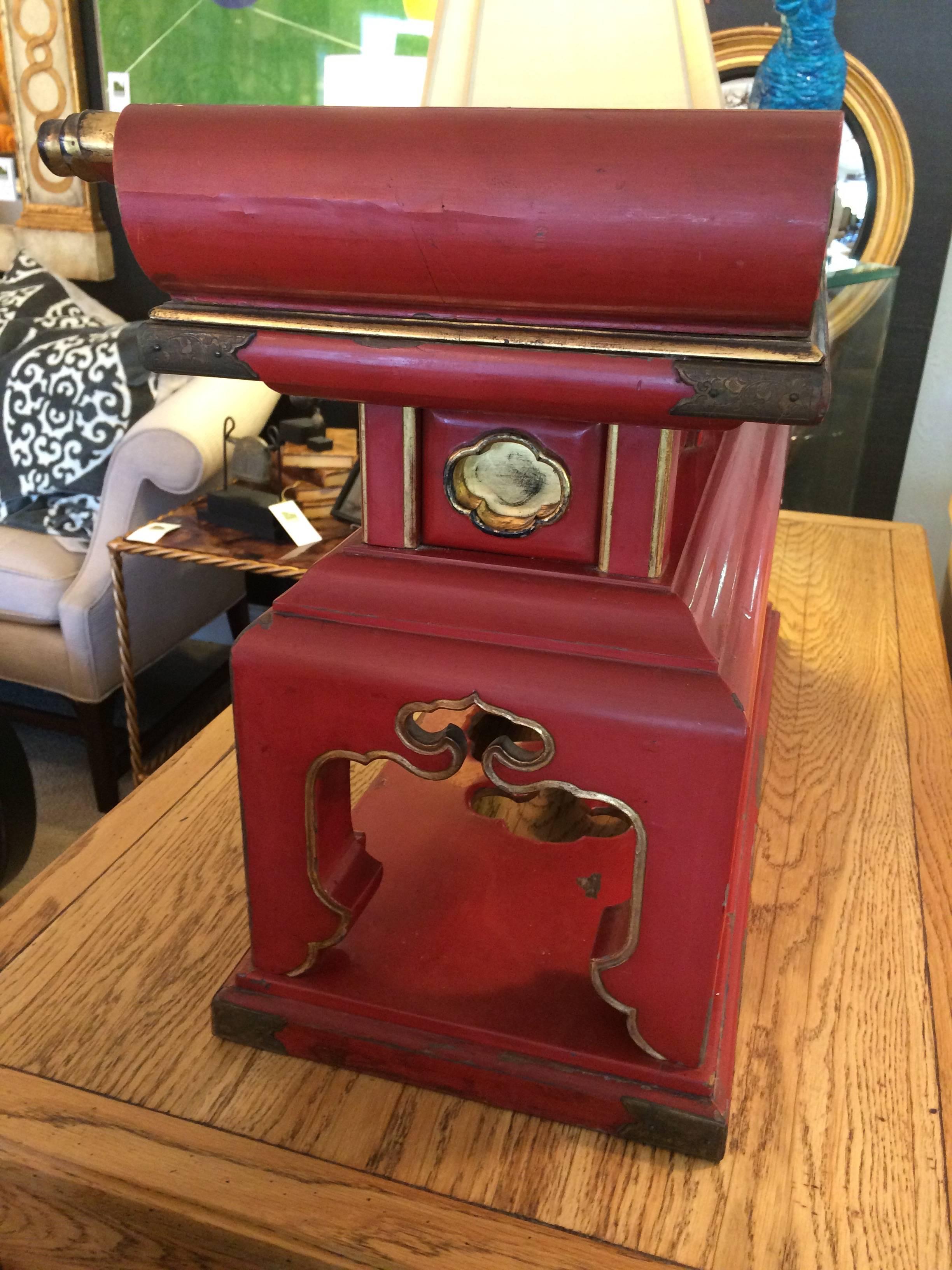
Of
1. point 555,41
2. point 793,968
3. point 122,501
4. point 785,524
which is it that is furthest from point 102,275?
point 793,968

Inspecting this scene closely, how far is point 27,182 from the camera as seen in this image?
2486 millimetres

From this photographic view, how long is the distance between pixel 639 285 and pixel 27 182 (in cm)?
264

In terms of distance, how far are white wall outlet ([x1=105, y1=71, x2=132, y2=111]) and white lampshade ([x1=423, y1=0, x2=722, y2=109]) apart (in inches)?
86.3

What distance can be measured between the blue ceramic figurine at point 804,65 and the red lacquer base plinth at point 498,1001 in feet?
3.82

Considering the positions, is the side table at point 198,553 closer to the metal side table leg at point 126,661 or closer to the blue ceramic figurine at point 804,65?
the metal side table leg at point 126,661

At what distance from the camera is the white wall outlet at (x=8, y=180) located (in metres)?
2.51

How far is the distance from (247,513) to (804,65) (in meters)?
1.12

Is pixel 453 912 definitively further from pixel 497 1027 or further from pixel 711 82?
pixel 711 82

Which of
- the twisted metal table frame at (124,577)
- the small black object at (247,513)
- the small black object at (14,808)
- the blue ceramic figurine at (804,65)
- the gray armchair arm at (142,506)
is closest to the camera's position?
the small black object at (14,808)

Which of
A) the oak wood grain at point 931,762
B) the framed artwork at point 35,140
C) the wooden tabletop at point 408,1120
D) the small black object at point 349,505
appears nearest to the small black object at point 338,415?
the framed artwork at point 35,140

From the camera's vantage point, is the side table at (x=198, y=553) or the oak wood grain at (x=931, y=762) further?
Result: the side table at (x=198, y=553)

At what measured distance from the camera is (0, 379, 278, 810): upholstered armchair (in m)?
1.81

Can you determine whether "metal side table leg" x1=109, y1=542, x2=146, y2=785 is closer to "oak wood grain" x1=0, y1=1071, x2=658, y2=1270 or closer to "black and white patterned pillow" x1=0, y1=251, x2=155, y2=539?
"black and white patterned pillow" x1=0, y1=251, x2=155, y2=539

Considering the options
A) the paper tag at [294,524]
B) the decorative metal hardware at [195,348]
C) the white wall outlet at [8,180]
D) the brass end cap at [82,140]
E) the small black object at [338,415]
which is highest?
the brass end cap at [82,140]
